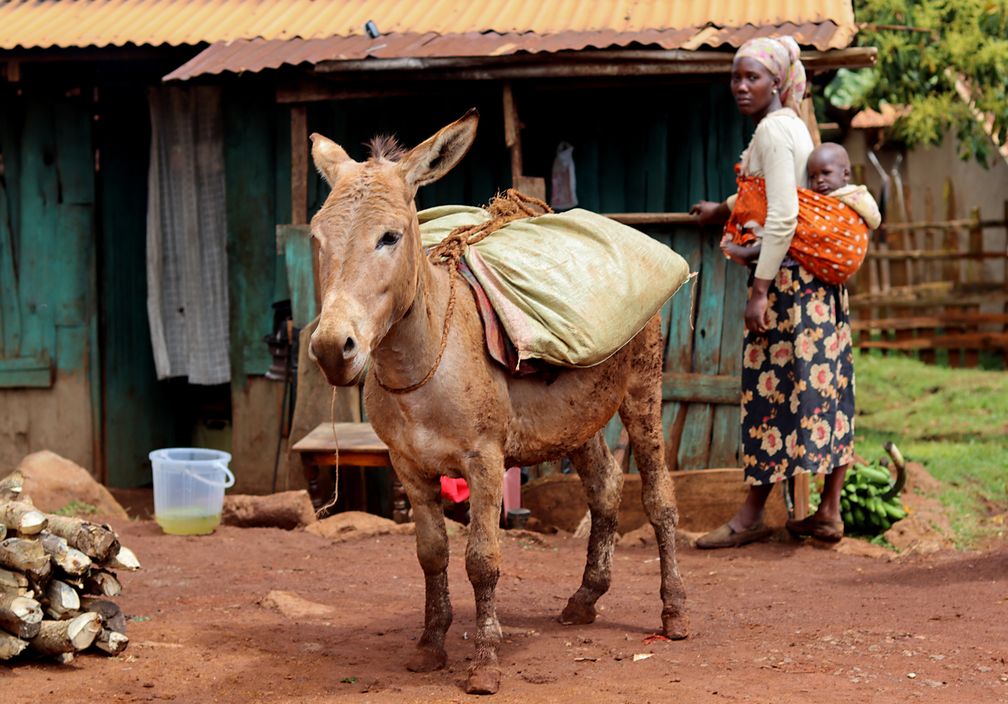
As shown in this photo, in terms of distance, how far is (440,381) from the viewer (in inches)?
191

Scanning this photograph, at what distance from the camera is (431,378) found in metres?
4.84

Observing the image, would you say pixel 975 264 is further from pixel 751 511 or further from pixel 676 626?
pixel 676 626

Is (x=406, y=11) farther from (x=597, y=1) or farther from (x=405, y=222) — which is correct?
(x=405, y=222)

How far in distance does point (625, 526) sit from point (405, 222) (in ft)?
14.5

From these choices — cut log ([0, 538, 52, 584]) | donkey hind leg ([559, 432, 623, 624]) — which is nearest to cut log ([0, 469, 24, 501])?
cut log ([0, 538, 52, 584])

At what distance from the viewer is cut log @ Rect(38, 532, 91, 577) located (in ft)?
17.5

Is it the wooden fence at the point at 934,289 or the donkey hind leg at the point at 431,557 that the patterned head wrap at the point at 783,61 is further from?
the wooden fence at the point at 934,289

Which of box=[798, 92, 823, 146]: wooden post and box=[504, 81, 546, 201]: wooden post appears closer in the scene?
box=[504, 81, 546, 201]: wooden post

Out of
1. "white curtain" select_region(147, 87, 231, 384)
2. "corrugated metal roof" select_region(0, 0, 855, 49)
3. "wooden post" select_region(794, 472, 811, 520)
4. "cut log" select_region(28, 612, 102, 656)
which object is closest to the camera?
"cut log" select_region(28, 612, 102, 656)

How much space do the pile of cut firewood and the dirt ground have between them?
0.34 ft

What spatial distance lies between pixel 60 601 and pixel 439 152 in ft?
7.74

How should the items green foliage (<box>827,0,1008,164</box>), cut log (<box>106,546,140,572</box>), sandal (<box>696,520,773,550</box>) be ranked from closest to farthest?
cut log (<box>106,546,140,572</box>) < sandal (<box>696,520,773,550</box>) < green foliage (<box>827,0,1008,164</box>)

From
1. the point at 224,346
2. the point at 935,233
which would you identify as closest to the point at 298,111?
the point at 224,346

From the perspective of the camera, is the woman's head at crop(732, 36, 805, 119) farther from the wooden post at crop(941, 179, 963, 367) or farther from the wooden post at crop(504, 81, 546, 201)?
the wooden post at crop(941, 179, 963, 367)
